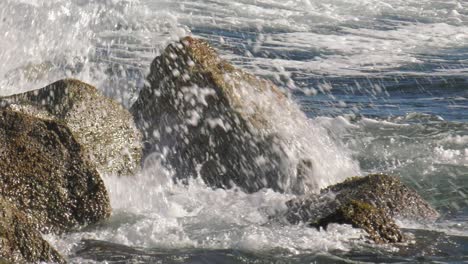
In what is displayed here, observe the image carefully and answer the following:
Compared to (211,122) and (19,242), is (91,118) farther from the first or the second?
(19,242)

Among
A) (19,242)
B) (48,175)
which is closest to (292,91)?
(48,175)

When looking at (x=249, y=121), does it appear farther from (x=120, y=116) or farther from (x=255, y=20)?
(x=255, y=20)

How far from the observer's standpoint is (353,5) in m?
23.4

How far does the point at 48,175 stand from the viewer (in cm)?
735

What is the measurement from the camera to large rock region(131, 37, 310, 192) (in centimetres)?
891

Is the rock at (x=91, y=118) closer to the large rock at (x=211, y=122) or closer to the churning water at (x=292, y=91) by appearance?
the churning water at (x=292, y=91)

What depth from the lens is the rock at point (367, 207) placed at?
7.38m

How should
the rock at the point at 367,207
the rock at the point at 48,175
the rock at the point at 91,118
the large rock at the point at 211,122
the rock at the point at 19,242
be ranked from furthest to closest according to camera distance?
the large rock at the point at 211,122, the rock at the point at 91,118, the rock at the point at 367,207, the rock at the point at 48,175, the rock at the point at 19,242

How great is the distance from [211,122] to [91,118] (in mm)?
1095

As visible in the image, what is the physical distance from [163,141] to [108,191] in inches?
39.8

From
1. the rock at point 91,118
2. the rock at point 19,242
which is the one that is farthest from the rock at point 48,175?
the rock at point 19,242

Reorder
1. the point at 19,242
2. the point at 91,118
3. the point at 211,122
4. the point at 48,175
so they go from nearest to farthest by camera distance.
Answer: the point at 19,242 < the point at 48,175 < the point at 91,118 < the point at 211,122

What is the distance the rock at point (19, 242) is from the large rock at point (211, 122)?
113 inches

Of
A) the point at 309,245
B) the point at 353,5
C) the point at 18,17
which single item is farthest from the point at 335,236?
the point at 353,5
